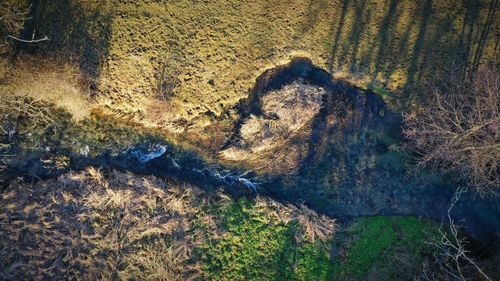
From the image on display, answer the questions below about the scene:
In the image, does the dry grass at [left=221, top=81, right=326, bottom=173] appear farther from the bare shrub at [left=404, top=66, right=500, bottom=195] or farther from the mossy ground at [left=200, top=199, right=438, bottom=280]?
the bare shrub at [left=404, top=66, right=500, bottom=195]

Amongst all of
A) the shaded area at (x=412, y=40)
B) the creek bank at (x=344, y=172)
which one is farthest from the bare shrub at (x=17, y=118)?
the shaded area at (x=412, y=40)

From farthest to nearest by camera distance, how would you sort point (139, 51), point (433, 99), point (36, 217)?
point (433, 99)
point (139, 51)
point (36, 217)

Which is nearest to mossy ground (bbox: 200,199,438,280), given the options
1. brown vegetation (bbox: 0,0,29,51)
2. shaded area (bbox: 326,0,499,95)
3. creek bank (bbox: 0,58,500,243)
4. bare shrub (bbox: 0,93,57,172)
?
creek bank (bbox: 0,58,500,243)

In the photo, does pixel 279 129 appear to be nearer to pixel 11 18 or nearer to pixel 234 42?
pixel 234 42

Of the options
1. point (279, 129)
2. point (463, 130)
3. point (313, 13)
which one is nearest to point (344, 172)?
point (279, 129)

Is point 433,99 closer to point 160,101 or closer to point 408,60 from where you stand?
→ point 408,60

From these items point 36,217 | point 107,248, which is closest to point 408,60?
point 107,248
